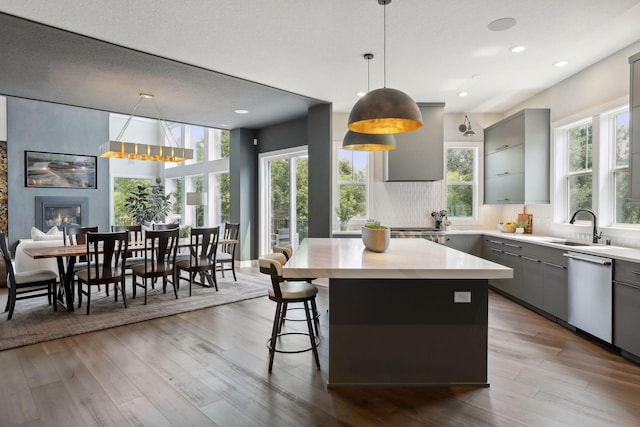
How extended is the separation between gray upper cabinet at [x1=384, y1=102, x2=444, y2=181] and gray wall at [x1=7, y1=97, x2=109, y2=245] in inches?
313

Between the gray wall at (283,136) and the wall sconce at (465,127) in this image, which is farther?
the gray wall at (283,136)

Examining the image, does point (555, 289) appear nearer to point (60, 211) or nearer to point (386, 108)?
point (386, 108)

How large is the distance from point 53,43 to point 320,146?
3413mm

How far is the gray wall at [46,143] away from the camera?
327 inches

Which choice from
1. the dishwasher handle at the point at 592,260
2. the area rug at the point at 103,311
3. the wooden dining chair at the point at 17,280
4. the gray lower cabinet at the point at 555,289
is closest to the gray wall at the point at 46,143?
the area rug at the point at 103,311

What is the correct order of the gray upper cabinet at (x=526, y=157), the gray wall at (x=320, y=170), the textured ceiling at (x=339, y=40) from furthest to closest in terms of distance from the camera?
the gray wall at (x=320, y=170), the gray upper cabinet at (x=526, y=157), the textured ceiling at (x=339, y=40)

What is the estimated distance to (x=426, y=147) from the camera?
5.56 metres

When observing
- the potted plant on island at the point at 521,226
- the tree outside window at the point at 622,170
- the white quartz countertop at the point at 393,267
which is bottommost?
the white quartz countertop at the point at 393,267

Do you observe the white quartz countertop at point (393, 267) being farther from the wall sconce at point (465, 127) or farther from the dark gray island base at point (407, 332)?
the wall sconce at point (465, 127)

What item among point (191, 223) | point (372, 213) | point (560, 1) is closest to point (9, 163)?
point (191, 223)

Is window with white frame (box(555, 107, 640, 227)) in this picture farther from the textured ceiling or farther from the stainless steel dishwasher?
the stainless steel dishwasher

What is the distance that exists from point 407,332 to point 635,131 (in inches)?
103

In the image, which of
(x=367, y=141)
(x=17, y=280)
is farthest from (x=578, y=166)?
(x=17, y=280)

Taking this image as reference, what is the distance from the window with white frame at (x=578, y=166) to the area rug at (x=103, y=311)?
13.8 feet
